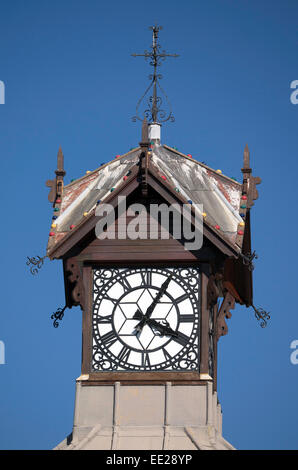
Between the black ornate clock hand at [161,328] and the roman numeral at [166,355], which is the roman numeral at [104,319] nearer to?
the black ornate clock hand at [161,328]

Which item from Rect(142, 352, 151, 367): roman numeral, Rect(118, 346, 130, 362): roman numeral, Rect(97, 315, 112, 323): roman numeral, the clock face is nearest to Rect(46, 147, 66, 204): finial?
the clock face

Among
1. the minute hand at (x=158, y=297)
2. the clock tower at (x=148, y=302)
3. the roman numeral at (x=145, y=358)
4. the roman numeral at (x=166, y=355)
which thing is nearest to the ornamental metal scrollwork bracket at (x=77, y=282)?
the clock tower at (x=148, y=302)

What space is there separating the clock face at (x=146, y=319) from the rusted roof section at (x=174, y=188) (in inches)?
50.0

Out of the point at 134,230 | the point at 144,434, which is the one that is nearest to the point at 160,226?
the point at 134,230

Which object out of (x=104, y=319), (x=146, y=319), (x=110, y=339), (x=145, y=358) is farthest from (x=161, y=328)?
(x=104, y=319)

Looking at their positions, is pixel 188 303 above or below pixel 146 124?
below

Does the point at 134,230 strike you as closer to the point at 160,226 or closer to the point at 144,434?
the point at 160,226

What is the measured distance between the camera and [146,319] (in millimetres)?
65688

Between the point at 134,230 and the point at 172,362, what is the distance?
10.4 feet

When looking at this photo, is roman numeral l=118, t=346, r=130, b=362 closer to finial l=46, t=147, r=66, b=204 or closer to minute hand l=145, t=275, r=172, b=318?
minute hand l=145, t=275, r=172, b=318

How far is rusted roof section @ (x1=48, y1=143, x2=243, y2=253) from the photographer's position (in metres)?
66.1

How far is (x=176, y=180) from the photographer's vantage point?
6712cm

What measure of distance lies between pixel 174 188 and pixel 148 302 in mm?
2660

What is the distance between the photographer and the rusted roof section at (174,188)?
66.1 m
